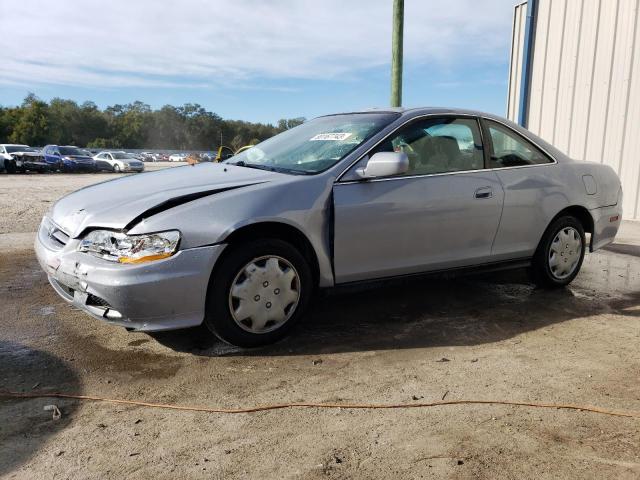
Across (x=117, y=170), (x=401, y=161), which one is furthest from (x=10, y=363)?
(x=117, y=170)

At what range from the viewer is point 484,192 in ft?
13.9

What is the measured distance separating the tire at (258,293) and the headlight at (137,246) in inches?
12.5

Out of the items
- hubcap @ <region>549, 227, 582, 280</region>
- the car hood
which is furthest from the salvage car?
hubcap @ <region>549, 227, 582, 280</region>

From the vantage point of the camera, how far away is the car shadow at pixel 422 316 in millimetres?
3654

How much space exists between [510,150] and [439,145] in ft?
2.49

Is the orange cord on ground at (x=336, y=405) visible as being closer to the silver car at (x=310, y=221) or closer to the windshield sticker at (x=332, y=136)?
the silver car at (x=310, y=221)

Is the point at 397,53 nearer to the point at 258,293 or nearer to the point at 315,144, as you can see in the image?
the point at 315,144

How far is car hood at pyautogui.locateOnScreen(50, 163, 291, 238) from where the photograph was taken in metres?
3.23

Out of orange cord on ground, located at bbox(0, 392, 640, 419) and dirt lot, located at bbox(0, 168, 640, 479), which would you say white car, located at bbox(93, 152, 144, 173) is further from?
orange cord on ground, located at bbox(0, 392, 640, 419)

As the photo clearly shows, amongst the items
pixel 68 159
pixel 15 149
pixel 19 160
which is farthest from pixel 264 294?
pixel 68 159

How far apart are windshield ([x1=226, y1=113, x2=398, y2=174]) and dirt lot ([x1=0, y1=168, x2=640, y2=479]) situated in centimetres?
96

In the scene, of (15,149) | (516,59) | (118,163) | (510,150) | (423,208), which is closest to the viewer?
(423,208)

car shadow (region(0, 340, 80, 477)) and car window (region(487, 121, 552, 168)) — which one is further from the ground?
car window (region(487, 121, 552, 168))

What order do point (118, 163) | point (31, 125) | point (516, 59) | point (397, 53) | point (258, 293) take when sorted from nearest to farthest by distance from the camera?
1. point (258, 293)
2. point (397, 53)
3. point (516, 59)
4. point (118, 163)
5. point (31, 125)
